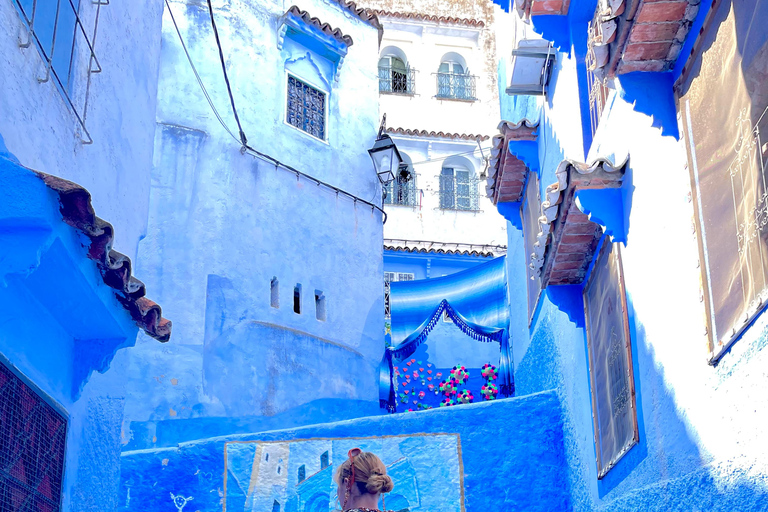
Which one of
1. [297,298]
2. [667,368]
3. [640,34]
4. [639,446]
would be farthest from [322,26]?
[667,368]

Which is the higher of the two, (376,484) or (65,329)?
(65,329)

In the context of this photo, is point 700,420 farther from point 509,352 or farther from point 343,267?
point 343,267

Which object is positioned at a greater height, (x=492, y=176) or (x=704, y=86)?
(x=492, y=176)

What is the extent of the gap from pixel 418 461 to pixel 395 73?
14.2 m

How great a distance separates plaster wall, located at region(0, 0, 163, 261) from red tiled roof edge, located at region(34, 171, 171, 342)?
555 mm

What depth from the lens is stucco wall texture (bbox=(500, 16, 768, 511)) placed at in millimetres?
4391

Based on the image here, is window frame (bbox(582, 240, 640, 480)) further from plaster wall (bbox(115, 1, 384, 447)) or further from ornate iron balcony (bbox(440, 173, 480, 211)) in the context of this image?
ornate iron balcony (bbox(440, 173, 480, 211))

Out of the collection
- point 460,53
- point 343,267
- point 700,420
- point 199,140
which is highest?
point 460,53

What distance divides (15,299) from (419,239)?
600 inches

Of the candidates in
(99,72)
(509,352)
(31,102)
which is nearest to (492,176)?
(509,352)

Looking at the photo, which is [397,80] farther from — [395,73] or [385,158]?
[385,158]

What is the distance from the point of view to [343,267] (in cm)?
1454

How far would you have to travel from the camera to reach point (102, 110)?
6.65 meters

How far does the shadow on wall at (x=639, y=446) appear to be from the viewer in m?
4.91
